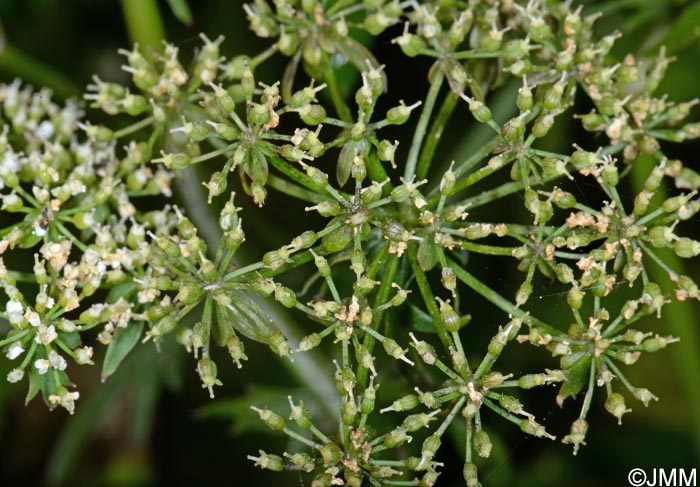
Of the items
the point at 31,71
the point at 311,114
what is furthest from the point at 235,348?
the point at 31,71

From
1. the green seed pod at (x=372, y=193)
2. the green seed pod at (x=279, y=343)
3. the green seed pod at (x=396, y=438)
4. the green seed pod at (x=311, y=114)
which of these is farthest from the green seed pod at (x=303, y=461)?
the green seed pod at (x=311, y=114)

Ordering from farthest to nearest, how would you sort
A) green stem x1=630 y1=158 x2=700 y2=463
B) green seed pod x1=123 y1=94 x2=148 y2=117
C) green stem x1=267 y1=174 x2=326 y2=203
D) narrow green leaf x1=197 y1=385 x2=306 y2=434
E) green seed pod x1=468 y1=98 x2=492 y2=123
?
green stem x1=630 y1=158 x2=700 y2=463 → narrow green leaf x1=197 y1=385 x2=306 y2=434 → green seed pod x1=123 y1=94 x2=148 y2=117 → green stem x1=267 y1=174 x2=326 y2=203 → green seed pod x1=468 y1=98 x2=492 y2=123

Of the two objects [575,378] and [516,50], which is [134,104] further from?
[575,378]

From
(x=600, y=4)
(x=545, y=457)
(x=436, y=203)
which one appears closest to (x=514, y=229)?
(x=436, y=203)

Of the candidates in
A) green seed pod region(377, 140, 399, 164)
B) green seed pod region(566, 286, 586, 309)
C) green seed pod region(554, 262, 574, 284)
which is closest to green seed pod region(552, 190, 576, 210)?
green seed pod region(554, 262, 574, 284)

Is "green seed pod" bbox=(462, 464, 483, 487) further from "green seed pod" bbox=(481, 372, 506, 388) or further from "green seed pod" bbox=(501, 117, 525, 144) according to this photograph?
"green seed pod" bbox=(501, 117, 525, 144)

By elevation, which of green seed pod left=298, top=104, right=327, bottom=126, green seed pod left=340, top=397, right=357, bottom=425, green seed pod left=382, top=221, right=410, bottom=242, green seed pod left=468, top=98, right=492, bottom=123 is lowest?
green seed pod left=340, top=397, right=357, bottom=425
